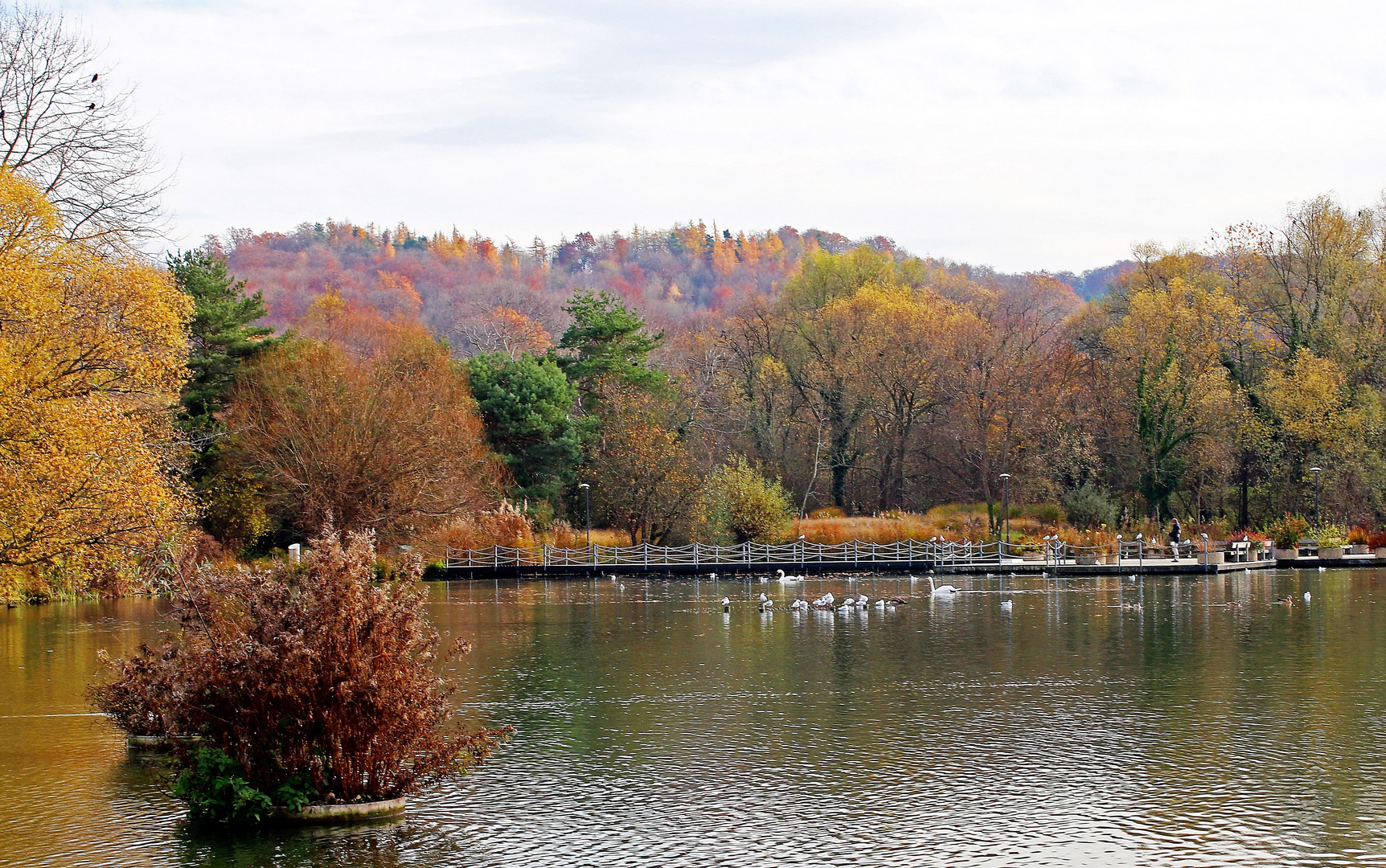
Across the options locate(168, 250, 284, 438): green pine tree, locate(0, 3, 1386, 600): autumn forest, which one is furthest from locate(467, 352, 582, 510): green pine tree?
locate(168, 250, 284, 438): green pine tree

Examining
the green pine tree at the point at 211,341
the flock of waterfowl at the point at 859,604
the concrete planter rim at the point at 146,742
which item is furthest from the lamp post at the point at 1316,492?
the concrete planter rim at the point at 146,742

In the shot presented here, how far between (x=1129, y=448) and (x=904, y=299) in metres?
11.7

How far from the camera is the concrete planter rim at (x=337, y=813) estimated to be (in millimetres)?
10477

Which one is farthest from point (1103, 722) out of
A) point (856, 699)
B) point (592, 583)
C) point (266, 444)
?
point (266, 444)

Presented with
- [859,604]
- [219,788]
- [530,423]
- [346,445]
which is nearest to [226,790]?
[219,788]

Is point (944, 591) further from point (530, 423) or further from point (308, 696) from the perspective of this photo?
point (308, 696)

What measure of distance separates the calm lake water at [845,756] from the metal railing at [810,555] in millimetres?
16424

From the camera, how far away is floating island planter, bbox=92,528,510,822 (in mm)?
10164

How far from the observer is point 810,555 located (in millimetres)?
42344

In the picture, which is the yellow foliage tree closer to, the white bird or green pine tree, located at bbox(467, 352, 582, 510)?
the white bird

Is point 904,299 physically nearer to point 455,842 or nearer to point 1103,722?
point 1103,722

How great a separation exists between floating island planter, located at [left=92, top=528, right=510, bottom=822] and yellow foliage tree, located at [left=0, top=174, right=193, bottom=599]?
5842 mm

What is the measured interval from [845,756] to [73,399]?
11.3 metres

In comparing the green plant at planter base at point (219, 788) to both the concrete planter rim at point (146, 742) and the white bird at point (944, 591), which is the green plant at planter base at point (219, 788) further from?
the white bird at point (944, 591)
